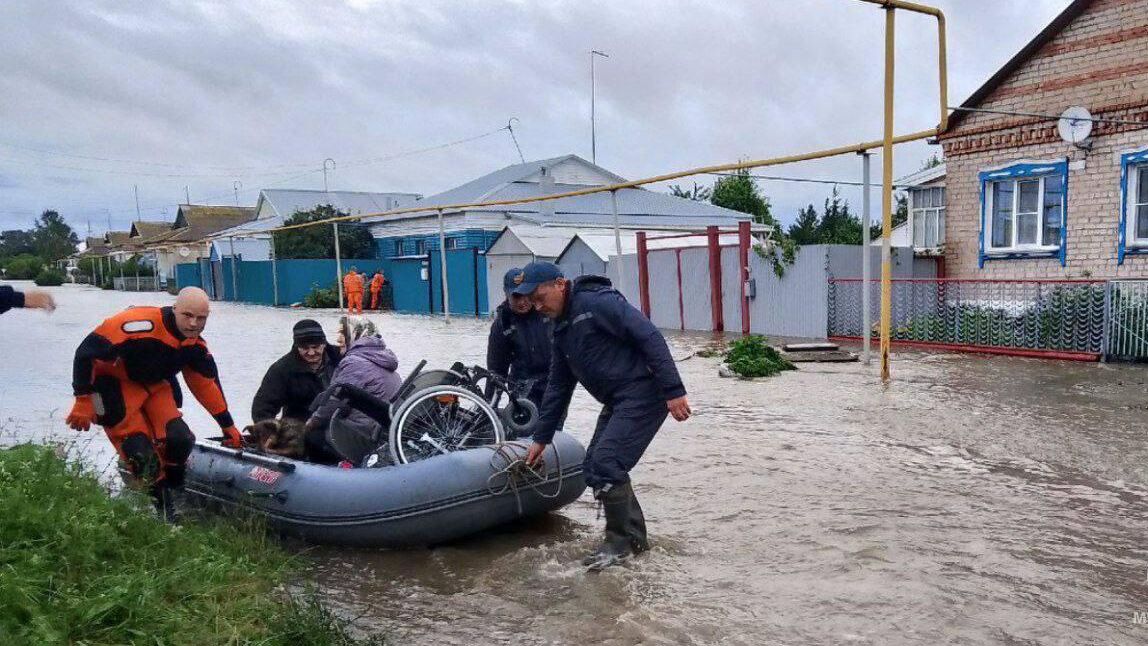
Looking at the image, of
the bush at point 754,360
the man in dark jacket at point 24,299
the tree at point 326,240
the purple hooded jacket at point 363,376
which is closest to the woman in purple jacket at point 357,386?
the purple hooded jacket at point 363,376

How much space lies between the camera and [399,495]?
493 cm

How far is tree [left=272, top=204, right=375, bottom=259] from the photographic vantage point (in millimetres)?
39719

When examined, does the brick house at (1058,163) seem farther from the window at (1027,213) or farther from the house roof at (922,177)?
the house roof at (922,177)

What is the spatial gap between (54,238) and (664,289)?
110958 mm

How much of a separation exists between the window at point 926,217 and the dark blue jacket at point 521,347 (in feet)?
57.5

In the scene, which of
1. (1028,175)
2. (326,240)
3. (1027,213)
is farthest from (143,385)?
(326,240)

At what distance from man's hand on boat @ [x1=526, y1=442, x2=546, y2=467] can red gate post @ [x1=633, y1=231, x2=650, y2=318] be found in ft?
50.8

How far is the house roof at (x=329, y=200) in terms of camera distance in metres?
54.1

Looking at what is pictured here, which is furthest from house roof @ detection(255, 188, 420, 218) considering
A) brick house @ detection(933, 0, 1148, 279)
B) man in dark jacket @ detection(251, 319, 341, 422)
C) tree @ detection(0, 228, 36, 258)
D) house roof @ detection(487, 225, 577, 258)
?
tree @ detection(0, 228, 36, 258)

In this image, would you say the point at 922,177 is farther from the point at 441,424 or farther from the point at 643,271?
the point at 441,424

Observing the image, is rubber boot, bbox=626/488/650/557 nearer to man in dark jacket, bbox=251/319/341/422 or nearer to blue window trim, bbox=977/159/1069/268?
man in dark jacket, bbox=251/319/341/422

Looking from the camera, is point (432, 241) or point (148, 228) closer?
point (432, 241)

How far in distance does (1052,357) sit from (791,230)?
976 inches

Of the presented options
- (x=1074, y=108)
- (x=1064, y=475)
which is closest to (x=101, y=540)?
(x=1064, y=475)
